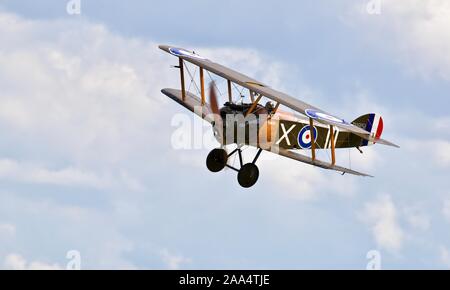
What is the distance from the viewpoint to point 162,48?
27.6 metres

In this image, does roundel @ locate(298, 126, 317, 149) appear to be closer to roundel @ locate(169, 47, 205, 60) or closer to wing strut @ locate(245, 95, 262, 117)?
wing strut @ locate(245, 95, 262, 117)

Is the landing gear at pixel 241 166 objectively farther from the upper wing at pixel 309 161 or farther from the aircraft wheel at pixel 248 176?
the upper wing at pixel 309 161

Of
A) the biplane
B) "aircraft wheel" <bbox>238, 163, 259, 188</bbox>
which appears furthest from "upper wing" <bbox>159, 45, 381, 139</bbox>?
"aircraft wheel" <bbox>238, 163, 259, 188</bbox>

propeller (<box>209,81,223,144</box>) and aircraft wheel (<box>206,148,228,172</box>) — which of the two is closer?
propeller (<box>209,81,223,144</box>)

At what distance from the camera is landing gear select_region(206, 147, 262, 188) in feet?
78.5

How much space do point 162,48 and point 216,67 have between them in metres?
2.23

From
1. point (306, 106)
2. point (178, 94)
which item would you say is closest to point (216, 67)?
point (178, 94)

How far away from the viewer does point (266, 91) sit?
24.2 metres

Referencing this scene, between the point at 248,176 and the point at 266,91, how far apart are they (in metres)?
2.41

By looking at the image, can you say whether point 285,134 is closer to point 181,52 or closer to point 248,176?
point 248,176

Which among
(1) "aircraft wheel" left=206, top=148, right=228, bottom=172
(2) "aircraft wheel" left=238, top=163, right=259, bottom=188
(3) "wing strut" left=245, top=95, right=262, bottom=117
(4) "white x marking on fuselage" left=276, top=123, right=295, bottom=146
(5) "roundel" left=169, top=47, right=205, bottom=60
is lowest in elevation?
(2) "aircraft wheel" left=238, top=163, right=259, bottom=188

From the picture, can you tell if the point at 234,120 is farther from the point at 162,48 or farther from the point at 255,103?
the point at 162,48

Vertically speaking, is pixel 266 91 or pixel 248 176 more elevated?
pixel 266 91

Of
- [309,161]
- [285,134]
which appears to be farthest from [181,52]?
[309,161]
